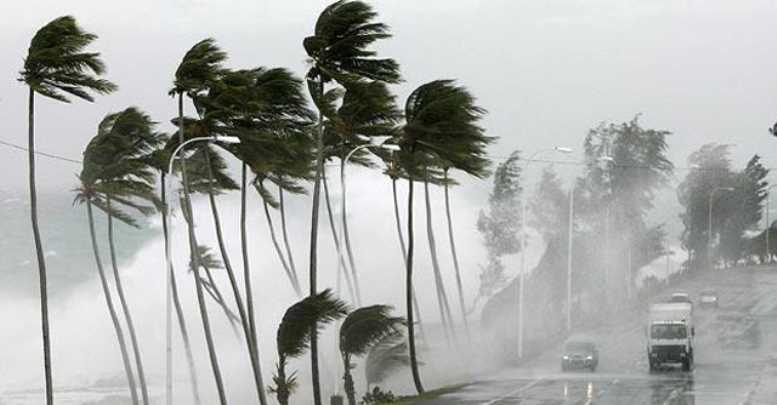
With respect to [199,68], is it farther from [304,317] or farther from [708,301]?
[708,301]

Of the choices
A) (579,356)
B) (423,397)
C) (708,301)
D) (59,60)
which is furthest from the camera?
(708,301)

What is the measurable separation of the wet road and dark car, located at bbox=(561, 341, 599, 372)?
777 mm

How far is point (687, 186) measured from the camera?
592 feet

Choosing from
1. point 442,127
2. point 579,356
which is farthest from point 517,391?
point 579,356

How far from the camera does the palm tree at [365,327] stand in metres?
47.1

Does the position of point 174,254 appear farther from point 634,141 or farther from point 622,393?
point 622,393

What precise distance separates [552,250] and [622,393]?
5456 centimetres

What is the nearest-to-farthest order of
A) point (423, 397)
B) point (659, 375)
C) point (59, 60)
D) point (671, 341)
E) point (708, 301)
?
point (59, 60) < point (423, 397) < point (659, 375) < point (671, 341) < point (708, 301)

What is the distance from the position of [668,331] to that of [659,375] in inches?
152

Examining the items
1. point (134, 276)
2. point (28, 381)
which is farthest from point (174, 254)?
point (28, 381)

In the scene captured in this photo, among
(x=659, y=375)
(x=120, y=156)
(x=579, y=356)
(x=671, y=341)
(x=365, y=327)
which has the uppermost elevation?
(x=120, y=156)

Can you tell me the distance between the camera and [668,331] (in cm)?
6981

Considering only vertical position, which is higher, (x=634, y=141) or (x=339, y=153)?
(x=634, y=141)

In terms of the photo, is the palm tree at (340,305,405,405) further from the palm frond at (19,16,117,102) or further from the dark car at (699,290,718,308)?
the dark car at (699,290,718,308)
